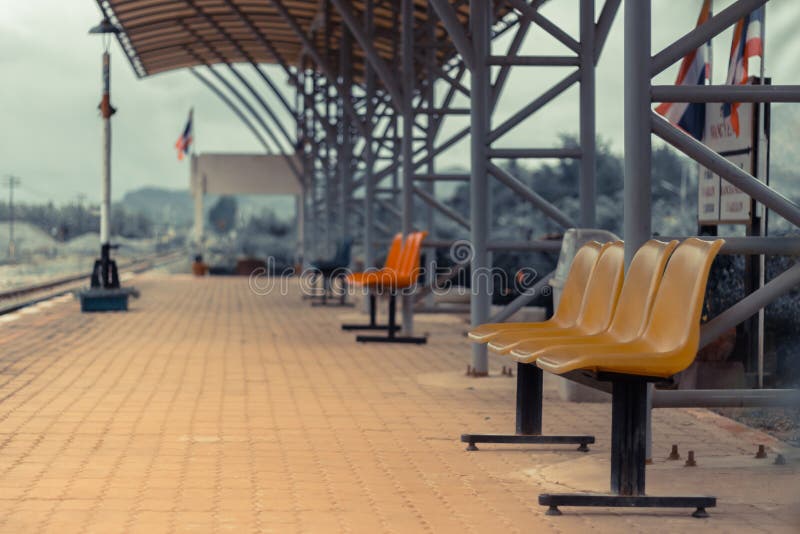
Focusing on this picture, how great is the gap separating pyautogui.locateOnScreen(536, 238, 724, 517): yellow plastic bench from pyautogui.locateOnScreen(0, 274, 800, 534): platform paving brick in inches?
2.7

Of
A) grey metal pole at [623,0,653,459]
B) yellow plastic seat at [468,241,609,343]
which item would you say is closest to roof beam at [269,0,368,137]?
yellow plastic seat at [468,241,609,343]

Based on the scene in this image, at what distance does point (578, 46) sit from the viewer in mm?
9203

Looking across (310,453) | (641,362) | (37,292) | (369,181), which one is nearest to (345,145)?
(369,181)

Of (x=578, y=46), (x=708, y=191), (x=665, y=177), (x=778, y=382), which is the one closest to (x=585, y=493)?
(x=778, y=382)

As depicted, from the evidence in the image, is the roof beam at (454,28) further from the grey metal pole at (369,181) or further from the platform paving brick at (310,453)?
the grey metal pole at (369,181)

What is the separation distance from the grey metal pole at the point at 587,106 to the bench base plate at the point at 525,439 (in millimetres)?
3251

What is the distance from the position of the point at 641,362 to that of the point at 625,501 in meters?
0.54

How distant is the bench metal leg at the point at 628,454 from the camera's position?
4.71 metres

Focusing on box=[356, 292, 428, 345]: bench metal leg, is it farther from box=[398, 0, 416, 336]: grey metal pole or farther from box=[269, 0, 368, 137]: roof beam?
box=[269, 0, 368, 137]: roof beam

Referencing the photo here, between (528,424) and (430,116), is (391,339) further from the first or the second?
(528,424)

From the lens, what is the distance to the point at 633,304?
5.16 meters

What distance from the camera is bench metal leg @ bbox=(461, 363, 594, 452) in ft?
19.8

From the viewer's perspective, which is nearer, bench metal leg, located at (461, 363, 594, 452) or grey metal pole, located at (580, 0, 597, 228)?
bench metal leg, located at (461, 363, 594, 452)

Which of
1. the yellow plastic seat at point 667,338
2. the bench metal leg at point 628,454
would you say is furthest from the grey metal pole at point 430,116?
the bench metal leg at point 628,454
